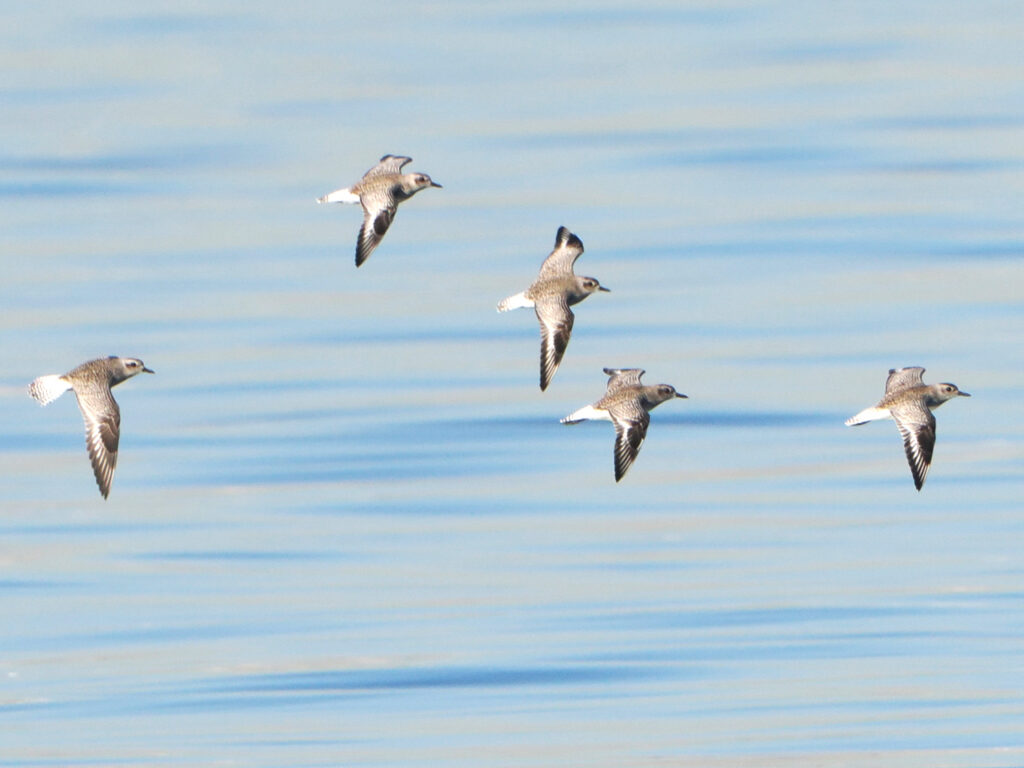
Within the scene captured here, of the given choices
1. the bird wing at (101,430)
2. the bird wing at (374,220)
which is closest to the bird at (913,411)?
the bird wing at (374,220)

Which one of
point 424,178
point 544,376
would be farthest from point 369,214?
point 544,376

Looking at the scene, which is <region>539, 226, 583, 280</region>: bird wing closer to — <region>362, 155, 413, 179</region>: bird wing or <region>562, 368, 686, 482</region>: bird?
<region>562, 368, 686, 482</region>: bird

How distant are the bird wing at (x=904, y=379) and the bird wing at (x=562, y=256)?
10.2 feet

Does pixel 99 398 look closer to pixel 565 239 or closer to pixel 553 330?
pixel 553 330

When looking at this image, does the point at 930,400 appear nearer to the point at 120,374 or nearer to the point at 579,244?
the point at 579,244

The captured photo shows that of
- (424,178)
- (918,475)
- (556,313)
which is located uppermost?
(424,178)

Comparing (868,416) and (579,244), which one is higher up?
(579,244)

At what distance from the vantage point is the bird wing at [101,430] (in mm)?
19781

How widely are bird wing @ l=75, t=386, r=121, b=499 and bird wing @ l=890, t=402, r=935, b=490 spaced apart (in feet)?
21.4

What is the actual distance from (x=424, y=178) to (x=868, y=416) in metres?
4.57

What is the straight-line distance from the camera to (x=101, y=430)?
20391 mm

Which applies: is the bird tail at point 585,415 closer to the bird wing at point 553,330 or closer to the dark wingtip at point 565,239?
the bird wing at point 553,330

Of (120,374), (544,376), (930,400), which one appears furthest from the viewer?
(930,400)

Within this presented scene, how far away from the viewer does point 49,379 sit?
20.2 metres
